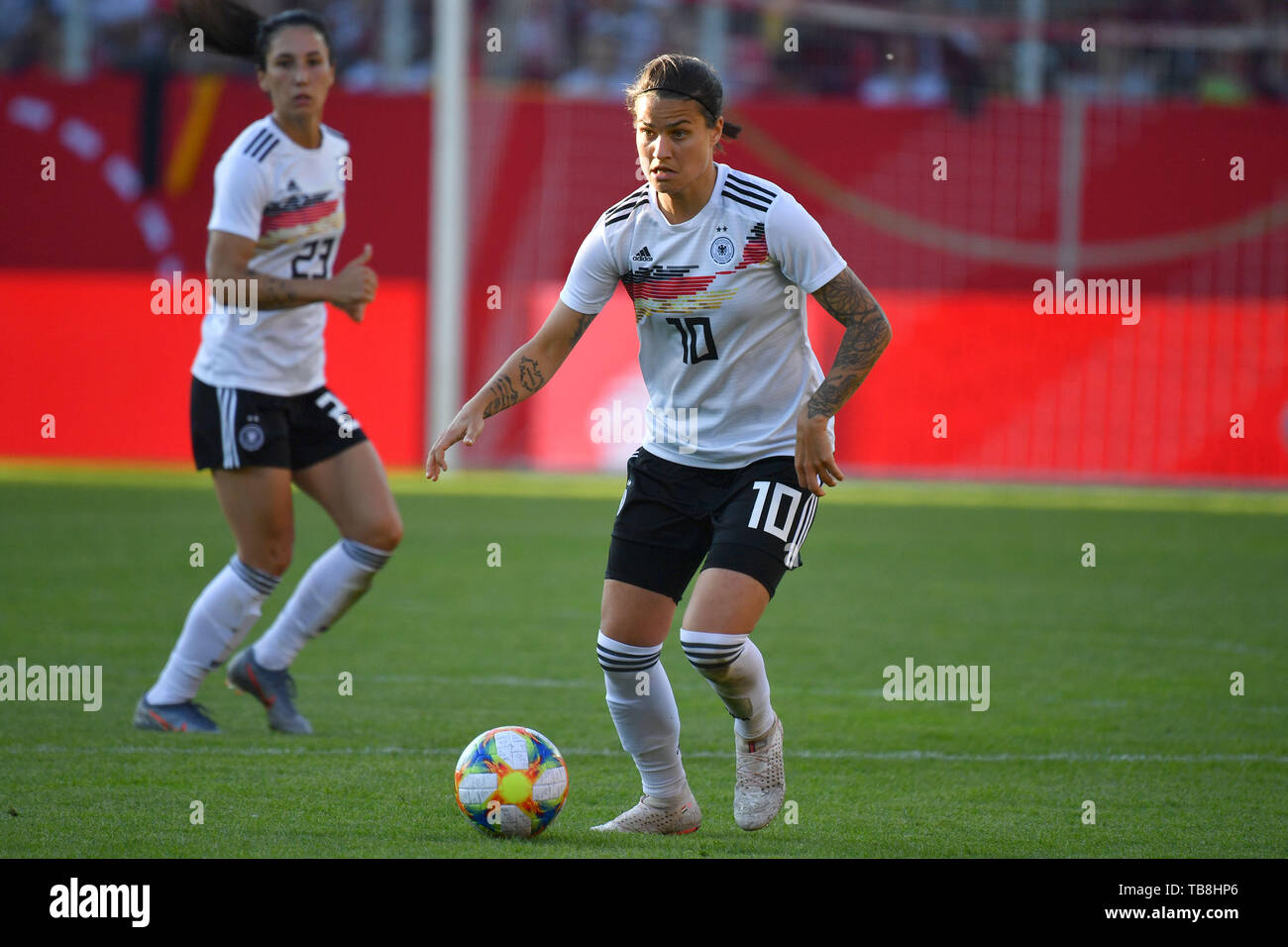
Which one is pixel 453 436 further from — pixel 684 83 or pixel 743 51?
pixel 743 51

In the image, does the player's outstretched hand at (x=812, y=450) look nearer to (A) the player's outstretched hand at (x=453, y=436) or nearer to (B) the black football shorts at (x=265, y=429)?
(A) the player's outstretched hand at (x=453, y=436)

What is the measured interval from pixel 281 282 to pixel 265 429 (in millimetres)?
553

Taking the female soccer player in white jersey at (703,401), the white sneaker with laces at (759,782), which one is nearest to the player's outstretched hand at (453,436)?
the female soccer player in white jersey at (703,401)

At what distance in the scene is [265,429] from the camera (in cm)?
653

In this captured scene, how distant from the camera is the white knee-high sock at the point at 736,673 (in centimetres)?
489

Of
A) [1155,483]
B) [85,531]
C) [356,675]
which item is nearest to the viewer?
[356,675]

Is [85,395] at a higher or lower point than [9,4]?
lower

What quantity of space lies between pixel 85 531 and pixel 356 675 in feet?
19.6

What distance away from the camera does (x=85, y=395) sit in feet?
63.5

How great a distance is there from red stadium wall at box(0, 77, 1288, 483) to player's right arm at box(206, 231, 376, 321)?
12.6m

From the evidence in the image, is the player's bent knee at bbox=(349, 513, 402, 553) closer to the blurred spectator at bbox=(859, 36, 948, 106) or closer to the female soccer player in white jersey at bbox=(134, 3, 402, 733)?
the female soccer player in white jersey at bbox=(134, 3, 402, 733)
